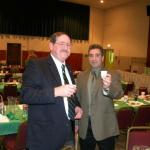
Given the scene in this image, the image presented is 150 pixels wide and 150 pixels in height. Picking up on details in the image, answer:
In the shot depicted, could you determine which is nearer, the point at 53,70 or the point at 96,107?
the point at 53,70

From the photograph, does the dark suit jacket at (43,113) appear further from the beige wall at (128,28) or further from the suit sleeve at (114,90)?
the beige wall at (128,28)

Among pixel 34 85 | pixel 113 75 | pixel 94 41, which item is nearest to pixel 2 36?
pixel 94 41

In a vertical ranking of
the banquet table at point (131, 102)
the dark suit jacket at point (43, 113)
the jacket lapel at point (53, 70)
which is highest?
the jacket lapel at point (53, 70)

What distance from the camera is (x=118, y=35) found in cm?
1688

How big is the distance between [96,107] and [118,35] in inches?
545

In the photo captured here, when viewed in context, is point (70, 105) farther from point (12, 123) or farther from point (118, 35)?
point (118, 35)

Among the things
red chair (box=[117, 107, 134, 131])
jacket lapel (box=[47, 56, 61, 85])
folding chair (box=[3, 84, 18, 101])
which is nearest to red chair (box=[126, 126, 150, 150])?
jacket lapel (box=[47, 56, 61, 85])

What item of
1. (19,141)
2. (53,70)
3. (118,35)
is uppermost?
(118,35)

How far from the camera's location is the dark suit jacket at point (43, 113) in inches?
92.0

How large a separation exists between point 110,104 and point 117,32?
45.4 ft

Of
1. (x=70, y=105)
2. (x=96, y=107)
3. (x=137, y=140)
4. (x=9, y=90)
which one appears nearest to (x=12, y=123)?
(x=96, y=107)

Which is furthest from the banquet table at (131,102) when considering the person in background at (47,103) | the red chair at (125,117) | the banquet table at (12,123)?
the person in background at (47,103)

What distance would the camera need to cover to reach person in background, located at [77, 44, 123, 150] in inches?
135

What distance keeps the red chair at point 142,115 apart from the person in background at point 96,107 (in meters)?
1.62
